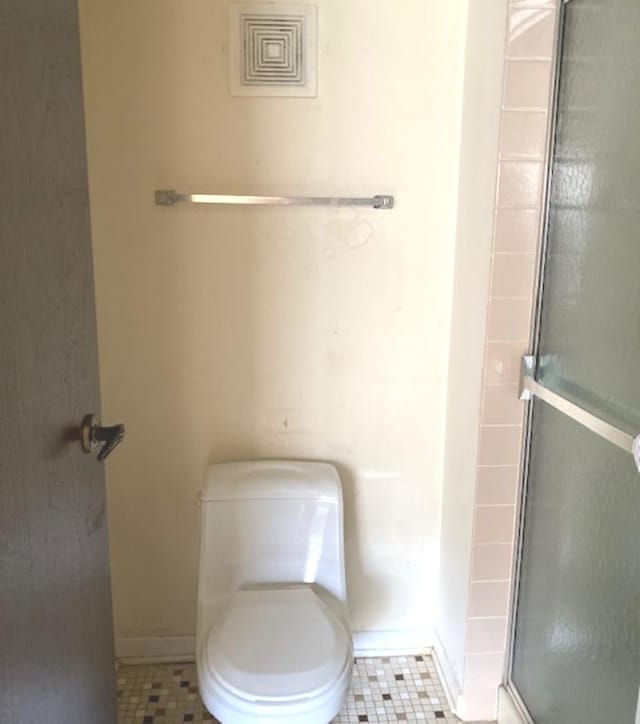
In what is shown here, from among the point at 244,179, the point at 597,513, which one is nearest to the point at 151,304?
the point at 244,179

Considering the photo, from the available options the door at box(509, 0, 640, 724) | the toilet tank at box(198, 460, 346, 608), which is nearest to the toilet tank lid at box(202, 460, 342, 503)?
the toilet tank at box(198, 460, 346, 608)

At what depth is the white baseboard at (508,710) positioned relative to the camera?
1.65 meters

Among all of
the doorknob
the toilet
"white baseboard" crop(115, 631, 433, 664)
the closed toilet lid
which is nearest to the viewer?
the doorknob

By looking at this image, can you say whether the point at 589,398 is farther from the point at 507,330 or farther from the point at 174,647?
the point at 174,647

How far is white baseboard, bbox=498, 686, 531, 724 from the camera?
1648mm

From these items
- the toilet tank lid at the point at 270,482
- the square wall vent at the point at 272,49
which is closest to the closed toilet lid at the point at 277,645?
the toilet tank lid at the point at 270,482

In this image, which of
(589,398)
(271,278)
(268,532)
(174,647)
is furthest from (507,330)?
(174,647)

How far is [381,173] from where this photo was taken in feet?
5.94

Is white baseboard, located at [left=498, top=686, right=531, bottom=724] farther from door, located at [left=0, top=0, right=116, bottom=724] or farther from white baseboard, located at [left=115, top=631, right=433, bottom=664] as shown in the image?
door, located at [left=0, top=0, right=116, bottom=724]

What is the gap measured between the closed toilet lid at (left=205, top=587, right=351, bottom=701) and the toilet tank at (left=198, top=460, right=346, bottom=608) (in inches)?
2.7

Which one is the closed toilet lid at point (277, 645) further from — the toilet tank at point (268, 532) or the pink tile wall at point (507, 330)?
the pink tile wall at point (507, 330)

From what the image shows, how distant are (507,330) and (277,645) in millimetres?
936

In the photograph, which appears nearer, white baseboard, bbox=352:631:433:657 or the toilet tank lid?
the toilet tank lid

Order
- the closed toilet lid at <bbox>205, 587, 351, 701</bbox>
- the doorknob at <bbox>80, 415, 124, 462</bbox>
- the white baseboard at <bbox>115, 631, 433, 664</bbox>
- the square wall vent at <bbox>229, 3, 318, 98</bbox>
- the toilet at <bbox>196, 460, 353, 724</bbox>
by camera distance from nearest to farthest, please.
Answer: the doorknob at <bbox>80, 415, 124, 462</bbox> < the closed toilet lid at <bbox>205, 587, 351, 701</bbox> < the toilet at <bbox>196, 460, 353, 724</bbox> < the square wall vent at <bbox>229, 3, 318, 98</bbox> < the white baseboard at <bbox>115, 631, 433, 664</bbox>
